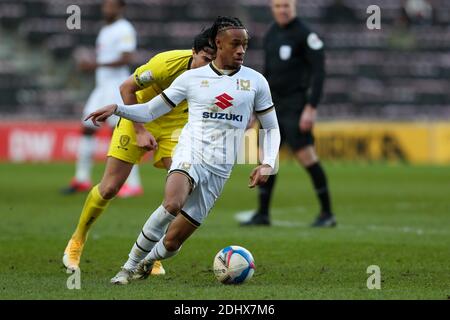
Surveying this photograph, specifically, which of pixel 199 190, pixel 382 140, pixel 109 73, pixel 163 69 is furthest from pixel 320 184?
pixel 382 140

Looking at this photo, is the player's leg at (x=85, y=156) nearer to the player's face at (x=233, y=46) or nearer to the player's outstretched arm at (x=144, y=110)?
the player's outstretched arm at (x=144, y=110)

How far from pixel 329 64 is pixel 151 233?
22.0 m

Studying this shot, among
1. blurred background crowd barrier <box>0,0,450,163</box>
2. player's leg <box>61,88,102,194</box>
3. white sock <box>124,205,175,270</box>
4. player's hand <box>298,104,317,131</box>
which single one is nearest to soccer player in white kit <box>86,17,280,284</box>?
white sock <box>124,205,175,270</box>

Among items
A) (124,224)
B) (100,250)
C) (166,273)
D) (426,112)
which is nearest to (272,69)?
(124,224)

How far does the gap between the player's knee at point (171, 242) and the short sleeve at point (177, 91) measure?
91cm

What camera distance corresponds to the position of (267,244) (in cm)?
982

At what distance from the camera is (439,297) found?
21.4 ft

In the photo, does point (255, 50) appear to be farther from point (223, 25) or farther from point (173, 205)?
point (173, 205)

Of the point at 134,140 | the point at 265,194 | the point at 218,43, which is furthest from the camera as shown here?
the point at 265,194

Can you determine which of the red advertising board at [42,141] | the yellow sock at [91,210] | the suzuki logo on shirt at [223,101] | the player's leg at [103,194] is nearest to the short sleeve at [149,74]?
the player's leg at [103,194]

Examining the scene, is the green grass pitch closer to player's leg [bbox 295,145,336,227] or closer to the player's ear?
player's leg [bbox 295,145,336,227]

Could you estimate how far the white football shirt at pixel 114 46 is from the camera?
1487 centimetres

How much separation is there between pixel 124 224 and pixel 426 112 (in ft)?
60.0
